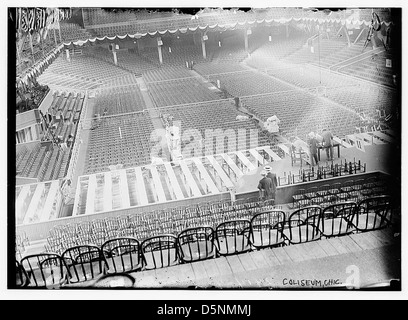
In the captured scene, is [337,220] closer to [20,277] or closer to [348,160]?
[348,160]

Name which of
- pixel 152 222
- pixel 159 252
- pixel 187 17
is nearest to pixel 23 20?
pixel 187 17

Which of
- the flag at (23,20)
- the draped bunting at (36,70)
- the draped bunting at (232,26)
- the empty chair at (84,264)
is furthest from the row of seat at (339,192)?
the flag at (23,20)

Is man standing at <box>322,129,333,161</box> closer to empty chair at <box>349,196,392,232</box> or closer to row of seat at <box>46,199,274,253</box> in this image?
empty chair at <box>349,196,392,232</box>

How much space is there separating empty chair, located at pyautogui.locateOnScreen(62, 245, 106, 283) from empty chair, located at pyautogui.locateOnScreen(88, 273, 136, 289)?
0.08m

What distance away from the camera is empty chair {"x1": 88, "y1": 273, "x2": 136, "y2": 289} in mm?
6141

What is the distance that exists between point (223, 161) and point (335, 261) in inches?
76.1

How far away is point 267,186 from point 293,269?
3.86 ft

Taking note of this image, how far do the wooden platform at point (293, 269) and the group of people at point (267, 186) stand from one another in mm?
803

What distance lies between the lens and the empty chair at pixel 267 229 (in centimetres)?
626

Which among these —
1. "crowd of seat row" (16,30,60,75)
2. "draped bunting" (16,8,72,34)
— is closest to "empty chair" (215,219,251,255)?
"crowd of seat row" (16,30,60,75)

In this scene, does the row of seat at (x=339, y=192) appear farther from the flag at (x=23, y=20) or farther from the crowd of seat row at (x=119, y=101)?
the flag at (x=23, y=20)

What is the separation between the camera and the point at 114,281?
6.17m

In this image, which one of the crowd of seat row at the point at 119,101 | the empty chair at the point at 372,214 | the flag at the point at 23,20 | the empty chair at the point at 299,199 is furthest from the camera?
the crowd of seat row at the point at 119,101
